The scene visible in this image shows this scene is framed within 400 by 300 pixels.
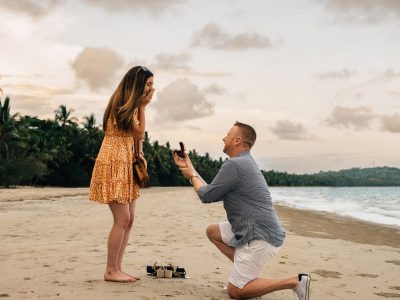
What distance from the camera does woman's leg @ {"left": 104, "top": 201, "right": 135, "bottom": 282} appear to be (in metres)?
4.15

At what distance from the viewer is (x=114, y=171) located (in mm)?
4141

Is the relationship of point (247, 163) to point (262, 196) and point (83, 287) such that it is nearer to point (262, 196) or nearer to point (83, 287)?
point (262, 196)

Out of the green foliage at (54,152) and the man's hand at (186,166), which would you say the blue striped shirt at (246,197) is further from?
the green foliage at (54,152)

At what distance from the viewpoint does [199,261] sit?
5570mm

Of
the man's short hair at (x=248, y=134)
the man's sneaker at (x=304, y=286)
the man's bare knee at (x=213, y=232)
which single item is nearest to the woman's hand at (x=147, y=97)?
the man's short hair at (x=248, y=134)

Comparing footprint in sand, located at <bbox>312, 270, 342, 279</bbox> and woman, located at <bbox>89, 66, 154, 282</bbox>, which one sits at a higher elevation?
woman, located at <bbox>89, 66, 154, 282</bbox>

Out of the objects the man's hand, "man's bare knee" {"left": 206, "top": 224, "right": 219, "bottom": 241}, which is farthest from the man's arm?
"man's bare knee" {"left": 206, "top": 224, "right": 219, "bottom": 241}

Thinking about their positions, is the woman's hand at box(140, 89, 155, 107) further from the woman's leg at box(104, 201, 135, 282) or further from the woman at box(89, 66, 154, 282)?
the woman's leg at box(104, 201, 135, 282)

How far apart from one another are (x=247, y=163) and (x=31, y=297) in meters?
2.02

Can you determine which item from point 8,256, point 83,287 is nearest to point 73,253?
point 8,256

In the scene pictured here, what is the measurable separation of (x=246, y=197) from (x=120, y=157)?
3.94 ft

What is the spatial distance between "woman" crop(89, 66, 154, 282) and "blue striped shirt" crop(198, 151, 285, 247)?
74cm

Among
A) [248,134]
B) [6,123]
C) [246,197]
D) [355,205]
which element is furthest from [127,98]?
[6,123]

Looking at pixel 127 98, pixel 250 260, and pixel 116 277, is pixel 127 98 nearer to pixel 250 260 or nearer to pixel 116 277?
pixel 116 277
